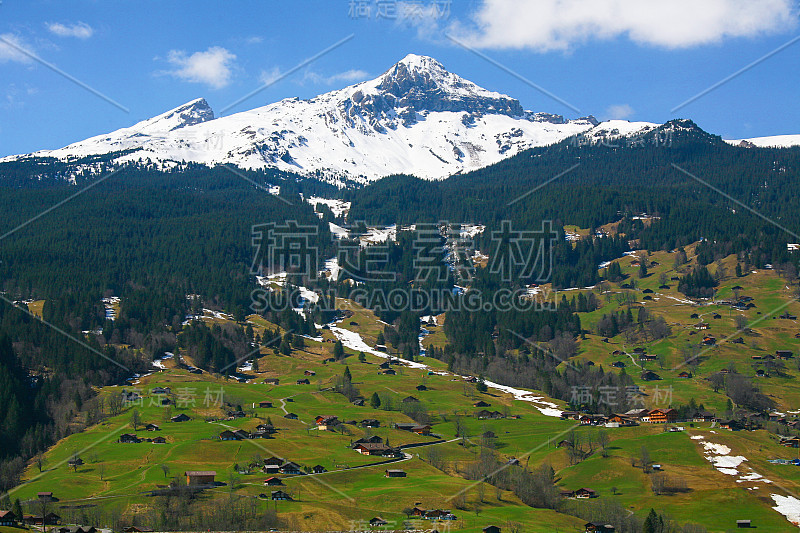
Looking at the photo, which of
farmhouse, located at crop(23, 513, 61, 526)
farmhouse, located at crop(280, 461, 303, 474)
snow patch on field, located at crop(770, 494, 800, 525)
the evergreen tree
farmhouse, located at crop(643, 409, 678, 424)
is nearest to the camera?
farmhouse, located at crop(23, 513, 61, 526)

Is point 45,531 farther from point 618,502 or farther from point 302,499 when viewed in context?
point 618,502

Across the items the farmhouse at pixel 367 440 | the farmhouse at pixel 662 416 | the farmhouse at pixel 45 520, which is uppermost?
the farmhouse at pixel 662 416

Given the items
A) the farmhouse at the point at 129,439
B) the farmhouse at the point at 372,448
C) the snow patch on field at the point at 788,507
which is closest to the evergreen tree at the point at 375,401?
the farmhouse at the point at 372,448

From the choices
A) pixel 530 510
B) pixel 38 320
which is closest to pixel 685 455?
pixel 530 510

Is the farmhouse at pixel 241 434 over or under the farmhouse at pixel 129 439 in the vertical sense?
over

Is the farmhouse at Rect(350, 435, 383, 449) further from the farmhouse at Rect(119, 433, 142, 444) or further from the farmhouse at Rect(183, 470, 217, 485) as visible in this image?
the farmhouse at Rect(119, 433, 142, 444)

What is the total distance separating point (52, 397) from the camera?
15888cm

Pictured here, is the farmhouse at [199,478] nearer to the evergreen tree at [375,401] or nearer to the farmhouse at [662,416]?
the evergreen tree at [375,401]

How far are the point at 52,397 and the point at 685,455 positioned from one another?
114345 mm

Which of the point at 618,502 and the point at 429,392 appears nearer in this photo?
the point at 618,502

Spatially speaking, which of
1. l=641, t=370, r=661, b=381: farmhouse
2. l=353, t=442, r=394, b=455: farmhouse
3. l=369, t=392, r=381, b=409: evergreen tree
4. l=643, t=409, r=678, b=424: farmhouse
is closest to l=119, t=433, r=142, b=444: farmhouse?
l=353, t=442, r=394, b=455: farmhouse

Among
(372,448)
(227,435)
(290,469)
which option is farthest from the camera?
(227,435)

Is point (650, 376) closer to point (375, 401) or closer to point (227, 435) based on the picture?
point (375, 401)

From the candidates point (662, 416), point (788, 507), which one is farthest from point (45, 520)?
point (662, 416)
